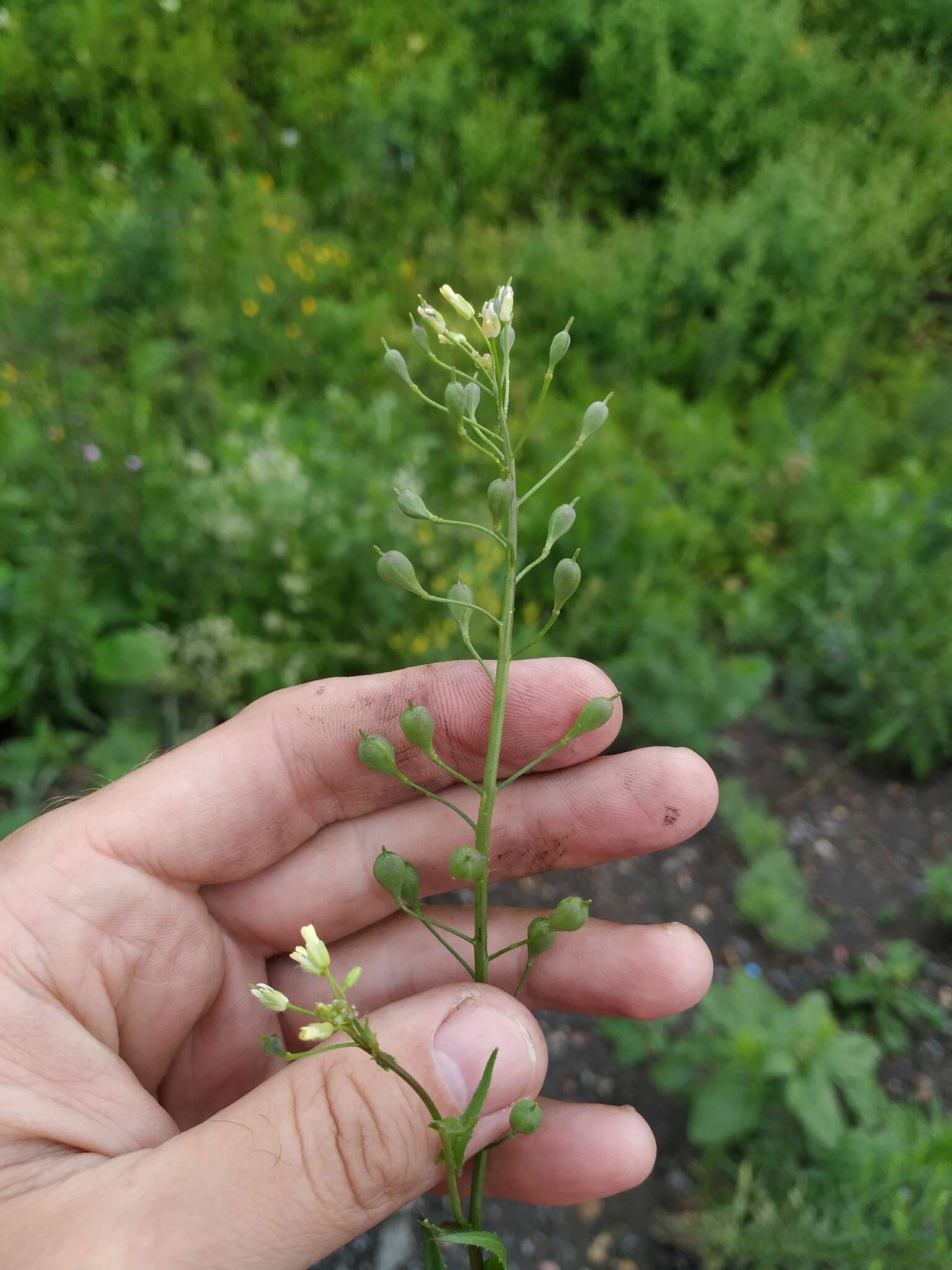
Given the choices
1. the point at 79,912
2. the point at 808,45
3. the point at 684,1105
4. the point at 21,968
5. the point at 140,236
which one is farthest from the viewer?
the point at 808,45

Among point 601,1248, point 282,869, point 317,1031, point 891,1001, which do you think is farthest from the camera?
point 891,1001

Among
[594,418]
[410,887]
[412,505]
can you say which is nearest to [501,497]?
[412,505]

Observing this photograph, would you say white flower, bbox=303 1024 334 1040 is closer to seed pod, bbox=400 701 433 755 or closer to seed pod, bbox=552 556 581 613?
seed pod, bbox=400 701 433 755

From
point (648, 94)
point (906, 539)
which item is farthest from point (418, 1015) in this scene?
point (648, 94)

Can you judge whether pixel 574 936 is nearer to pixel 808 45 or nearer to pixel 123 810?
pixel 123 810

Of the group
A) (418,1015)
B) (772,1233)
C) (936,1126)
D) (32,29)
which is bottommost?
(772,1233)

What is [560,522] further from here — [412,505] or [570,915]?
[570,915]

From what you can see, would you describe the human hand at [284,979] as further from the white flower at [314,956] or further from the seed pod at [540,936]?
the white flower at [314,956]
